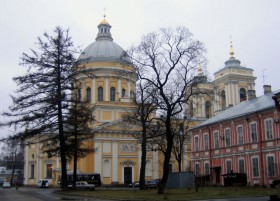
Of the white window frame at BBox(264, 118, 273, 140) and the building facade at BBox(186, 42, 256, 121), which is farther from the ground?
the building facade at BBox(186, 42, 256, 121)

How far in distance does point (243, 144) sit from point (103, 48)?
39.7 metres

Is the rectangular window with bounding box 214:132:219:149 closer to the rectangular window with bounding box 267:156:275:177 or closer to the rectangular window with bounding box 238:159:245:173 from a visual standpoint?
the rectangular window with bounding box 238:159:245:173

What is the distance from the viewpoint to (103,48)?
7506cm

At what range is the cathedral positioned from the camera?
6488cm

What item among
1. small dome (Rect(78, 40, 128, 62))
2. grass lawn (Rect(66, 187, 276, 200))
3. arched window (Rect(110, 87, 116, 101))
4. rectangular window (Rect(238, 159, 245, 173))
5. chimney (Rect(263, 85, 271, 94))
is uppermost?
small dome (Rect(78, 40, 128, 62))

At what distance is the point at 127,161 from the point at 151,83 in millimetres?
33880

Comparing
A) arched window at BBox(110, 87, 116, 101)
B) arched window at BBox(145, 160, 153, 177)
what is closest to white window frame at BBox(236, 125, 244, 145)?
arched window at BBox(145, 160, 153, 177)

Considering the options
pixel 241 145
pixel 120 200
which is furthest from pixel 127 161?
pixel 120 200

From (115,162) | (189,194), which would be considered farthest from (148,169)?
(189,194)

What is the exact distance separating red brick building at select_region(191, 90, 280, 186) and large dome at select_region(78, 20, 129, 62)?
88.7 ft

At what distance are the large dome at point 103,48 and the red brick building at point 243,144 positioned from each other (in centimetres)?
2702

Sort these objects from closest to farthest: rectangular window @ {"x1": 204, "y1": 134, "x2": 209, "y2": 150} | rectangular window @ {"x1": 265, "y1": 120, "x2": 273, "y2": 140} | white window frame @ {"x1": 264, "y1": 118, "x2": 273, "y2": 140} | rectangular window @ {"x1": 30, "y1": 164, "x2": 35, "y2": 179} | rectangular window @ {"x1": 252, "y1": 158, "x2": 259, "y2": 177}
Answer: white window frame @ {"x1": 264, "y1": 118, "x2": 273, "y2": 140}
rectangular window @ {"x1": 265, "y1": 120, "x2": 273, "y2": 140}
rectangular window @ {"x1": 252, "y1": 158, "x2": 259, "y2": 177}
rectangular window @ {"x1": 204, "y1": 134, "x2": 209, "y2": 150}
rectangular window @ {"x1": 30, "y1": 164, "x2": 35, "y2": 179}

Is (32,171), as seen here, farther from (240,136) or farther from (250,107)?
(250,107)

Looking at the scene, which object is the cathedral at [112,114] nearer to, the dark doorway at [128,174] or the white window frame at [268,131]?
the dark doorway at [128,174]
